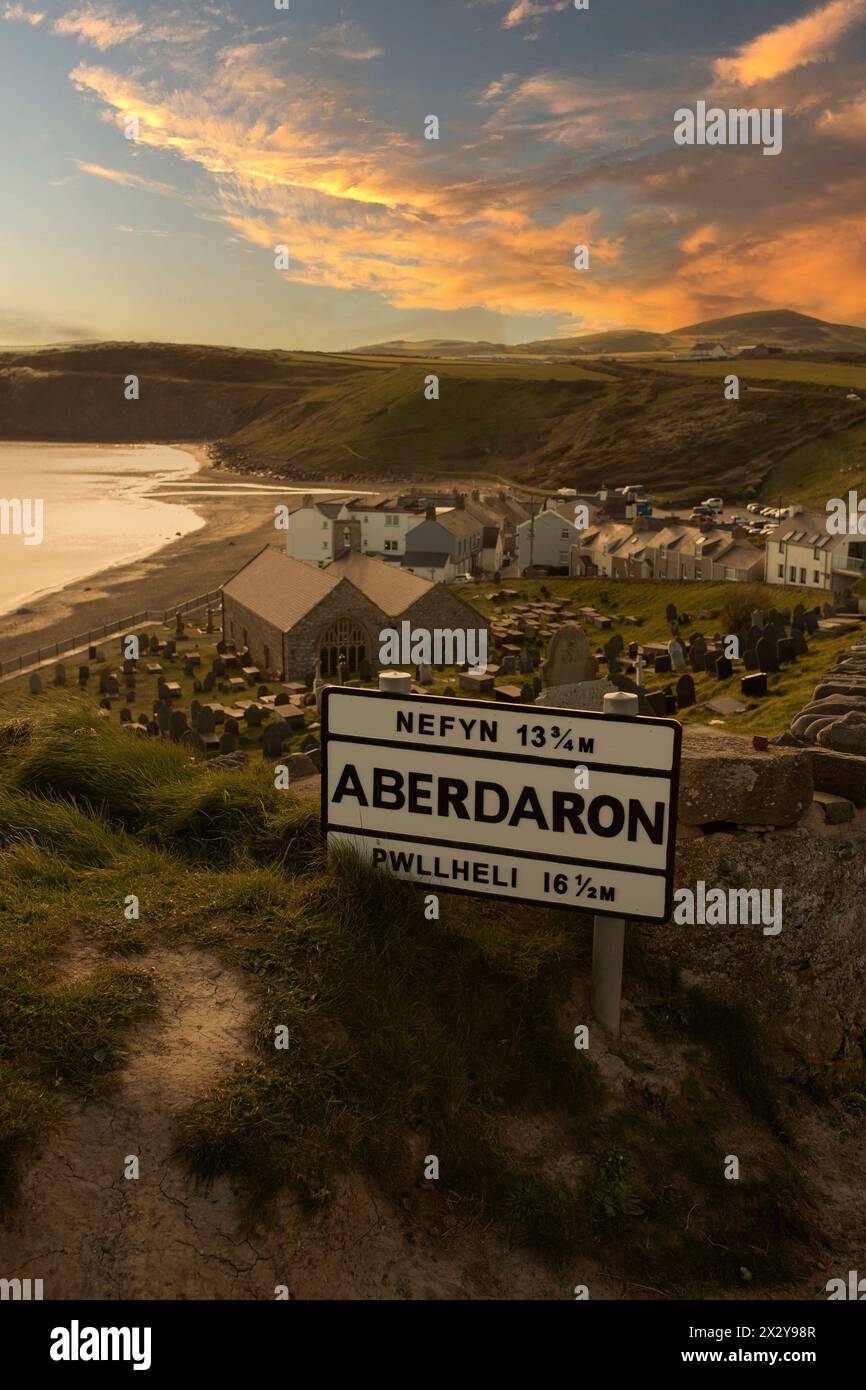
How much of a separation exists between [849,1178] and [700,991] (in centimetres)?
131

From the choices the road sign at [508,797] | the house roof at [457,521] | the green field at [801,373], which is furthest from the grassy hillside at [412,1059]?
the green field at [801,373]

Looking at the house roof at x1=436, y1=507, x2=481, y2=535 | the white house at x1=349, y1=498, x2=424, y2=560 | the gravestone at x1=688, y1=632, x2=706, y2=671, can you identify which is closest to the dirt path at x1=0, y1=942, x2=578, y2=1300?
the gravestone at x1=688, y1=632, x2=706, y2=671

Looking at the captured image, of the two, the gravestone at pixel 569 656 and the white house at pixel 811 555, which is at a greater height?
the white house at pixel 811 555

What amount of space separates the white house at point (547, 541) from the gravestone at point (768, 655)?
5263 centimetres

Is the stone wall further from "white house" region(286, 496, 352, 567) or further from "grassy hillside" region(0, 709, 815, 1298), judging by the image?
"white house" region(286, 496, 352, 567)

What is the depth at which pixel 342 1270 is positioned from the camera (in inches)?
172

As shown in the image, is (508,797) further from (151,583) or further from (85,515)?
(85,515)

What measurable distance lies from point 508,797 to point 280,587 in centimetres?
4673

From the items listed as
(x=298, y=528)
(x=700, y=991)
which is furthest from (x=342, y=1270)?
(x=298, y=528)

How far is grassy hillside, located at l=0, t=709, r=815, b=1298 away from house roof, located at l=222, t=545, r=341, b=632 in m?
40.2

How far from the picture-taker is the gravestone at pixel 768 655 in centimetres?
2859

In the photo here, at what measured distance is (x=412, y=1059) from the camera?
5.22 m

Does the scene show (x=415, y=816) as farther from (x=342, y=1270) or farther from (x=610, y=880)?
(x=342, y=1270)

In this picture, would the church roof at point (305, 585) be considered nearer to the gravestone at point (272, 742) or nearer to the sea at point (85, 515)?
the gravestone at point (272, 742)
